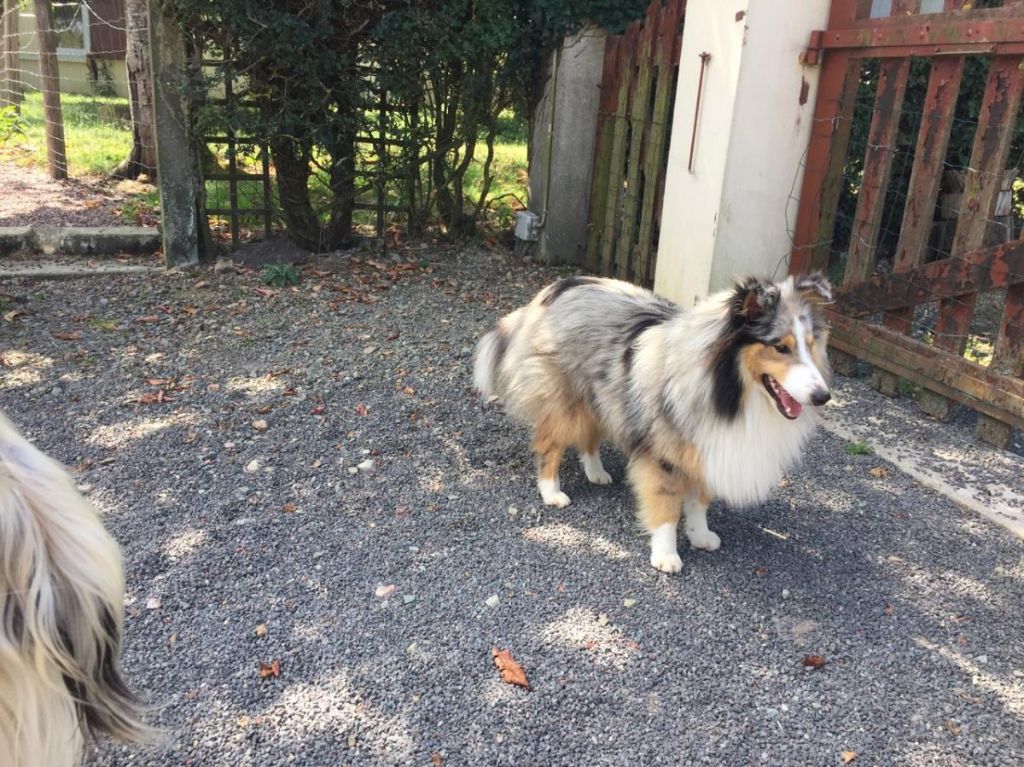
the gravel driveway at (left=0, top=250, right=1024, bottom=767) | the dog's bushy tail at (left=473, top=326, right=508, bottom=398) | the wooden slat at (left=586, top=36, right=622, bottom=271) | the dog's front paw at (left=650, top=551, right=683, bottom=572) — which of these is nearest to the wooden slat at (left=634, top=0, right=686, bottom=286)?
the wooden slat at (left=586, top=36, right=622, bottom=271)

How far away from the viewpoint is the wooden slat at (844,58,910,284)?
4906 mm

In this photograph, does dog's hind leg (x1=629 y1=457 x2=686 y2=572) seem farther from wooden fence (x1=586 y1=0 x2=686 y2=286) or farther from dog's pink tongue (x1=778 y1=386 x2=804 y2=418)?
wooden fence (x1=586 y1=0 x2=686 y2=286)

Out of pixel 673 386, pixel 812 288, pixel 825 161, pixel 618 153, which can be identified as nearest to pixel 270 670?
pixel 673 386

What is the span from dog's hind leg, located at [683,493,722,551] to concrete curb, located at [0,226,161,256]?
6074 mm

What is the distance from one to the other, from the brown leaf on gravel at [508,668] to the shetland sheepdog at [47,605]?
65.5 inches

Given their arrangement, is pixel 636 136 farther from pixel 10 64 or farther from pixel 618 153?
pixel 10 64

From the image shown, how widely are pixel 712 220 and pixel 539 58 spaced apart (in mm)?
3087

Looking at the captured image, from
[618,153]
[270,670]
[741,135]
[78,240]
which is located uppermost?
[741,135]

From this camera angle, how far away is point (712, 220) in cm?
562

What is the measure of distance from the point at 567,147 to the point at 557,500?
4874 mm

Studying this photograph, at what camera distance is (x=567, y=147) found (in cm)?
773

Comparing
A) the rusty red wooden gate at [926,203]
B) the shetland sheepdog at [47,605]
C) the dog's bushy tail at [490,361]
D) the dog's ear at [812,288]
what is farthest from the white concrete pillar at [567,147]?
the shetland sheepdog at [47,605]

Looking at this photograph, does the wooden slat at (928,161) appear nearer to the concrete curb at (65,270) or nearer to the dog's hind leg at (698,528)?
the dog's hind leg at (698,528)

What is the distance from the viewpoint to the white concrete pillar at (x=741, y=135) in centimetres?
525
